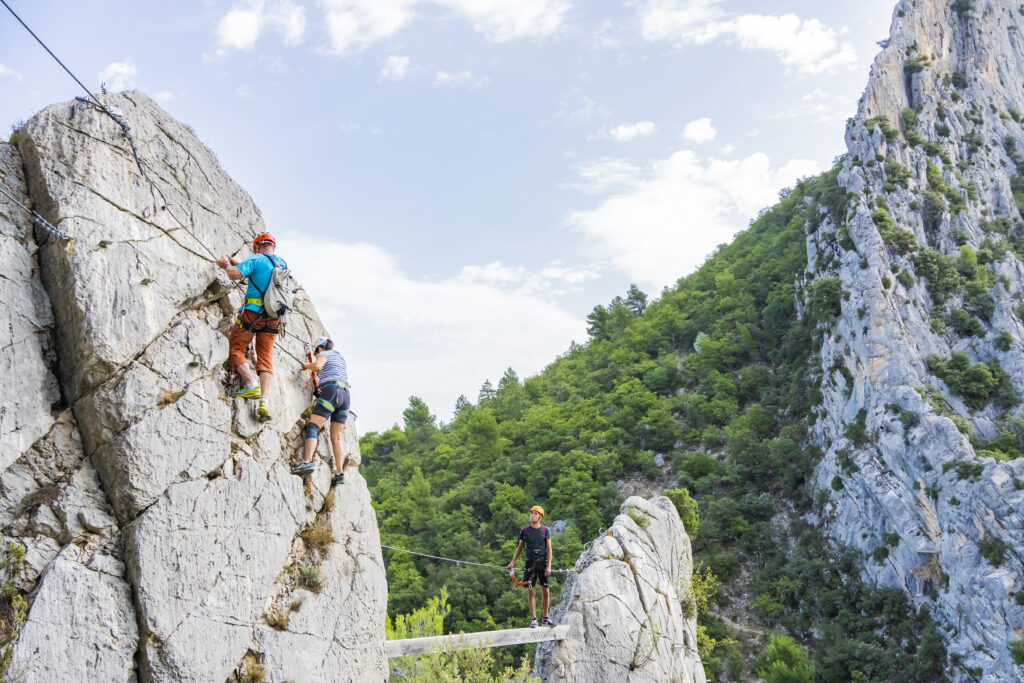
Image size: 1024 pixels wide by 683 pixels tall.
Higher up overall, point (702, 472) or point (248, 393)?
point (702, 472)

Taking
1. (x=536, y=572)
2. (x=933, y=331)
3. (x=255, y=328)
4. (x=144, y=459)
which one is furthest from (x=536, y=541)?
(x=933, y=331)

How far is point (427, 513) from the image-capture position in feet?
159

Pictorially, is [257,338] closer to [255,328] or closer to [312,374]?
[255,328]

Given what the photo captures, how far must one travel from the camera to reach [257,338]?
7.83 meters

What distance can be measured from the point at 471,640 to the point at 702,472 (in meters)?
39.1

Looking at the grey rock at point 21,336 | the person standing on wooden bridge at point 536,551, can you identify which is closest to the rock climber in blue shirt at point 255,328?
the grey rock at point 21,336

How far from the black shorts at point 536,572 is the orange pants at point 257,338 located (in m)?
7.05

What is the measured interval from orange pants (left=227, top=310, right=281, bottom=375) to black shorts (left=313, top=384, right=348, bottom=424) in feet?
2.59

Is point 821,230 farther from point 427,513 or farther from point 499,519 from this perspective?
point 427,513

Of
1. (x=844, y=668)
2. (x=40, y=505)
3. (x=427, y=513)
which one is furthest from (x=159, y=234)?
(x=427, y=513)

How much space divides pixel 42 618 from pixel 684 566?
17.0m

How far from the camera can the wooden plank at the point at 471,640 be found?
34.7ft

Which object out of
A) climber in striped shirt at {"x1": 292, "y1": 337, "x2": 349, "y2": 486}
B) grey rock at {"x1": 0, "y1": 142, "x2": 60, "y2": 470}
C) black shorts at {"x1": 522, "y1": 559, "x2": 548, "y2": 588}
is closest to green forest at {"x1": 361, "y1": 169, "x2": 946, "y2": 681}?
black shorts at {"x1": 522, "y1": 559, "x2": 548, "y2": 588}

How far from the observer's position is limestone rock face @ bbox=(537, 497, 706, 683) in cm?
1377
